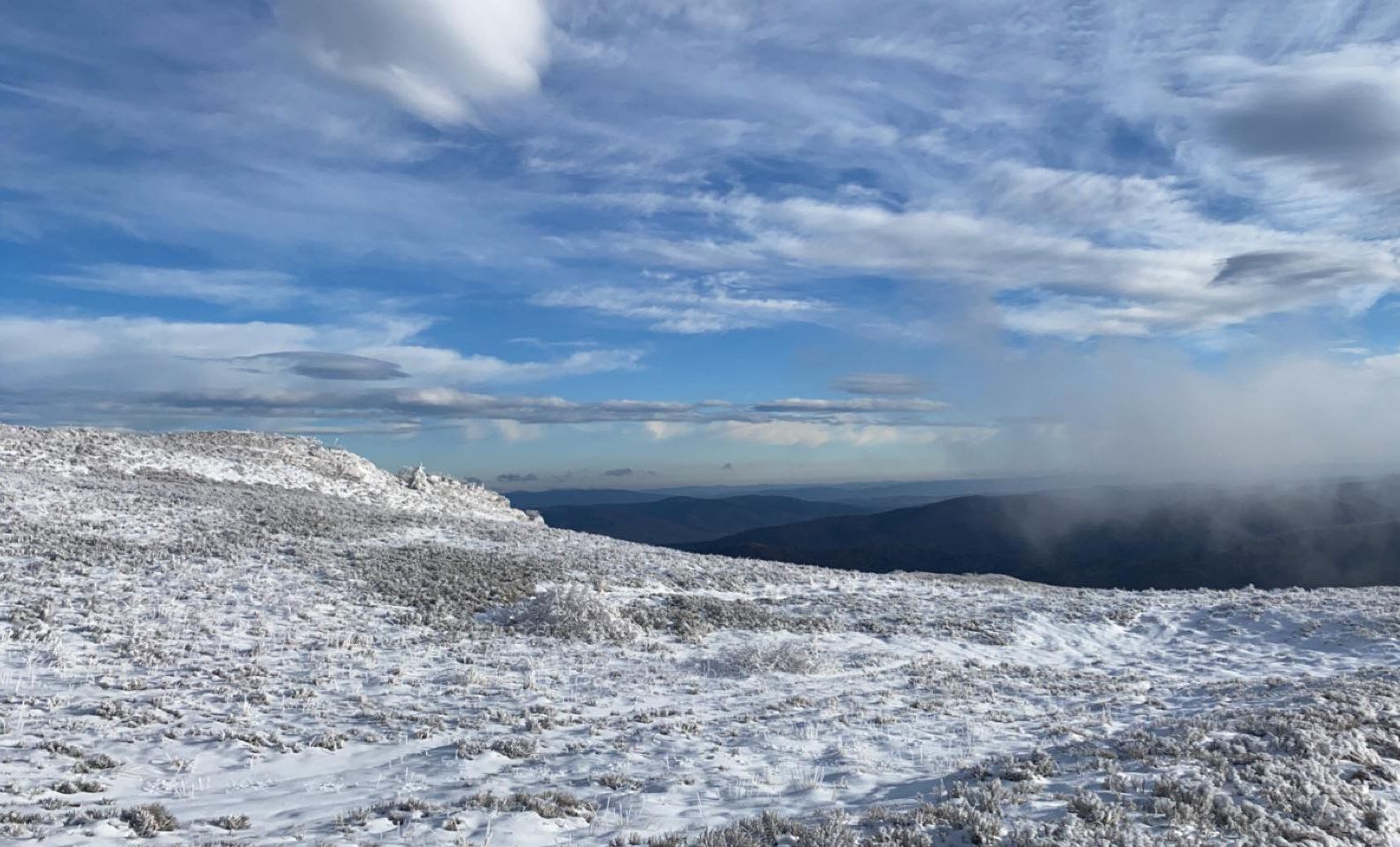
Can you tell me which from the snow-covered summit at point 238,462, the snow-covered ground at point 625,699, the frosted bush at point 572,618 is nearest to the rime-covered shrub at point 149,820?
the snow-covered ground at point 625,699

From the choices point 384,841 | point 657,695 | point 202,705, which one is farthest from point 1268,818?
point 202,705

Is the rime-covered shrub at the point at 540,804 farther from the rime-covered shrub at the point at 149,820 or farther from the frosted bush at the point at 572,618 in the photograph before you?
the frosted bush at the point at 572,618

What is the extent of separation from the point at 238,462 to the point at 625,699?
138 feet

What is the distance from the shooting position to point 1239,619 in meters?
25.4

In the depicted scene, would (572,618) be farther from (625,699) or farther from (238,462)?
(238,462)

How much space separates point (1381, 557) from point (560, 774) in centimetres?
20552

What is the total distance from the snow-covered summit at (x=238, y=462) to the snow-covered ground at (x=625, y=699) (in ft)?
39.0

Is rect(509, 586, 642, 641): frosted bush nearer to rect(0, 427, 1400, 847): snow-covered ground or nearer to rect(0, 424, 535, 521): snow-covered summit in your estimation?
rect(0, 427, 1400, 847): snow-covered ground

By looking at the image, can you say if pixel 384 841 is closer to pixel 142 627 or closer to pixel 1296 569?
pixel 142 627

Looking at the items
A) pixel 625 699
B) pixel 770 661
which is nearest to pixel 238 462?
pixel 770 661

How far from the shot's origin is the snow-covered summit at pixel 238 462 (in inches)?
1682

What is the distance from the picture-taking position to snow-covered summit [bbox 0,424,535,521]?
4272cm

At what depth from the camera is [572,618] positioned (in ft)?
70.2

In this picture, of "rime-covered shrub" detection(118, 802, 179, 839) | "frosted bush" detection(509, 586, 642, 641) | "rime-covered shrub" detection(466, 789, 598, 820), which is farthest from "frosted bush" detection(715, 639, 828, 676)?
"rime-covered shrub" detection(118, 802, 179, 839)
